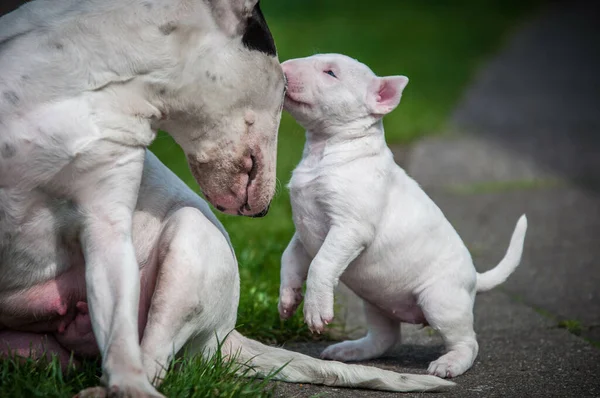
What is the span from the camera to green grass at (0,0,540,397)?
10.8ft

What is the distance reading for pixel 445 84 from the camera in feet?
46.5

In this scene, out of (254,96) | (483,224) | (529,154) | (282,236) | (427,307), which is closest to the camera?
(254,96)

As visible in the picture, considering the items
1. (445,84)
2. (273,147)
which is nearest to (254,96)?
(273,147)

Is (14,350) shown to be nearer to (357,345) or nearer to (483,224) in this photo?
(357,345)

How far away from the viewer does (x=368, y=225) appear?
391 centimetres

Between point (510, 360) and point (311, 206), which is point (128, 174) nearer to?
point (311, 206)

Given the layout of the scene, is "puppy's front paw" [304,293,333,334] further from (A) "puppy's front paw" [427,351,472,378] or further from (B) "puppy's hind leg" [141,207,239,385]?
(A) "puppy's front paw" [427,351,472,378]

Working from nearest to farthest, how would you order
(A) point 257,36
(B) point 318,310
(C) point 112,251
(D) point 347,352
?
1. (C) point 112,251
2. (A) point 257,36
3. (B) point 318,310
4. (D) point 347,352

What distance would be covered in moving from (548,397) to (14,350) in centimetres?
202

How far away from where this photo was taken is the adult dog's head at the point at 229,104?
336cm

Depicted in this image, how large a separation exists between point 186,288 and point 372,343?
117cm

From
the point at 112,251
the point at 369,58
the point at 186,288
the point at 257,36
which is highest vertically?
the point at 257,36

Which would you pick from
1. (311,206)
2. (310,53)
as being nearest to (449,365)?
(311,206)

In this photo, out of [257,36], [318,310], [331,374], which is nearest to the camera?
[257,36]
